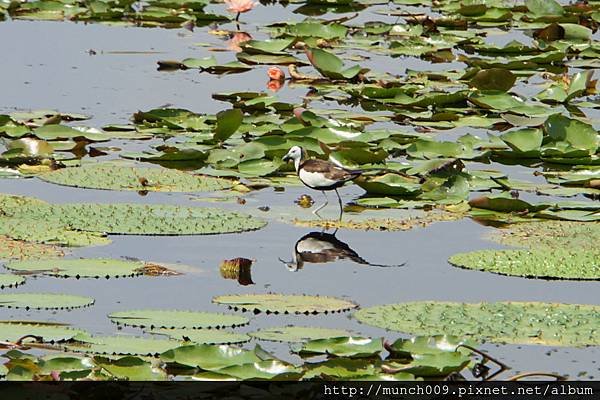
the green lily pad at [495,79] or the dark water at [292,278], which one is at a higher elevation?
the green lily pad at [495,79]

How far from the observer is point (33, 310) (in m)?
5.78

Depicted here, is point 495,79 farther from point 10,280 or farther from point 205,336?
point 205,336

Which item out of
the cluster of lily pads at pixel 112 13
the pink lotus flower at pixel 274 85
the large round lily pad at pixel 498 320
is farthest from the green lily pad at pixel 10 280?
the cluster of lily pads at pixel 112 13

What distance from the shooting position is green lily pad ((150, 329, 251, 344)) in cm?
539

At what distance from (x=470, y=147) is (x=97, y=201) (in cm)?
246

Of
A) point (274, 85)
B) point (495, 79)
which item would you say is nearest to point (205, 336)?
point (495, 79)

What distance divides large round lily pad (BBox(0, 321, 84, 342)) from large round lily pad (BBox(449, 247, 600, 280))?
2188mm

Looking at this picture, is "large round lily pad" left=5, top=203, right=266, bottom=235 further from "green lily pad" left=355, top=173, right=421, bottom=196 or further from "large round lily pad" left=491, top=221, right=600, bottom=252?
"large round lily pad" left=491, top=221, right=600, bottom=252

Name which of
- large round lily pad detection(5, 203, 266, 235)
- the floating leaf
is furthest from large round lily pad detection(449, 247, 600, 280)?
the floating leaf

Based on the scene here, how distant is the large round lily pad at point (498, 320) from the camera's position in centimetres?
566

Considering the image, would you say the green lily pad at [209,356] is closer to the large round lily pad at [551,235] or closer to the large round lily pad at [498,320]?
the large round lily pad at [498,320]

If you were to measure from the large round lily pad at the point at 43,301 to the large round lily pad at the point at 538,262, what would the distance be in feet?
6.25

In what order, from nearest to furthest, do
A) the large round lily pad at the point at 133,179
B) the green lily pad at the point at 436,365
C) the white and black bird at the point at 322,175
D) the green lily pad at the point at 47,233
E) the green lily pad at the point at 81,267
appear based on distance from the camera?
1. the green lily pad at the point at 436,365
2. the green lily pad at the point at 81,267
3. the green lily pad at the point at 47,233
4. the white and black bird at the point at 322,175
5. the large round lily pad at the point at 133,179

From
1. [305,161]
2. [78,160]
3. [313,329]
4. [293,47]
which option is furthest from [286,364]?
[293,47]
